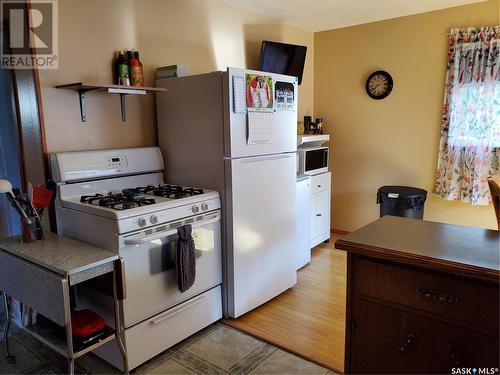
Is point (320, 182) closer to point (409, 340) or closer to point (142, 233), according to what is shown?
→ point (142, 233)

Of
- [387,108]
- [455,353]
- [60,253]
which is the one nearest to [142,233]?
[60,253]

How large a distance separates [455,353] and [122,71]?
2.43 m

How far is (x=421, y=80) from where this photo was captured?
151 inches

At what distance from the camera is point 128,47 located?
269 cm

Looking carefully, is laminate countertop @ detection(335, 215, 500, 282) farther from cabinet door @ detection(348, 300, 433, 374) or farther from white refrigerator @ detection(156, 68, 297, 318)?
white refrigerator @ detection(156, 68, 297, 318)

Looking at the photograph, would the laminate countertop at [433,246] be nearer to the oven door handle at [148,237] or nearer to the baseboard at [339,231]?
the oven door handle at [148,237]

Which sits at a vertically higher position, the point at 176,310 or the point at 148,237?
the point at 148,237

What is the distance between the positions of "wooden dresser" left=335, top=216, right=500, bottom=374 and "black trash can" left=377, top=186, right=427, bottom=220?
2.12m

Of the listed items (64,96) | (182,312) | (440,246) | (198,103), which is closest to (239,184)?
(198,103)

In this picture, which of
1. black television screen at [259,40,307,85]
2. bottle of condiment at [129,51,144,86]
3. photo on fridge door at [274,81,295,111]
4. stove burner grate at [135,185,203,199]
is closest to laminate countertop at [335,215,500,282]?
stove burner grate at [135,185,203,199]

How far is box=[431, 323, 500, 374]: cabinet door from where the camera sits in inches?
47.8

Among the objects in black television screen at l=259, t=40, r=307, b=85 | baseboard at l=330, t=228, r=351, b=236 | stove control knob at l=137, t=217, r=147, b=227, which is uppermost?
black television screen at l=259, t=40, r=307, b=85

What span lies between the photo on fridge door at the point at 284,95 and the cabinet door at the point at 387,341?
1.72m

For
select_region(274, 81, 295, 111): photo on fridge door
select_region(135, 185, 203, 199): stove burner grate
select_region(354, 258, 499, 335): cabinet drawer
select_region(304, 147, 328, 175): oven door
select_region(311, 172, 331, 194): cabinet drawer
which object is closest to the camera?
select_region(354, 258, 499, 335): cabinet drawer
